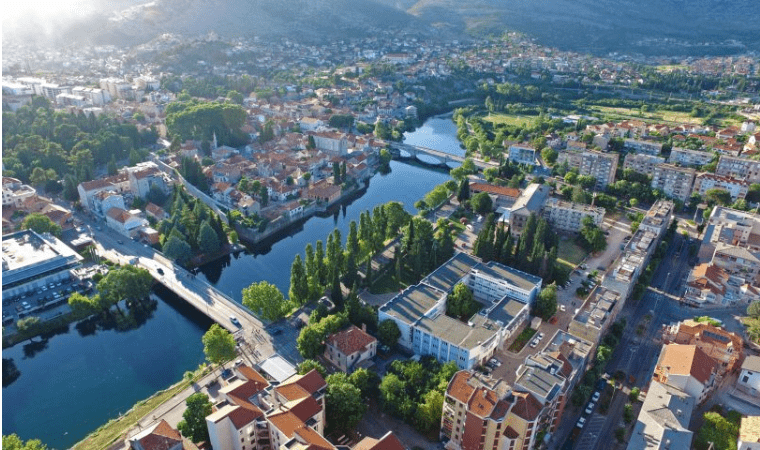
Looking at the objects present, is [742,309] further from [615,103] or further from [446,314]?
[615,103]

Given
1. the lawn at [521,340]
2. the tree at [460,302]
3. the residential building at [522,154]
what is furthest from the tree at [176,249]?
the residential building at [522,154]

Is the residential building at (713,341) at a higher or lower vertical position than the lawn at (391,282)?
higher

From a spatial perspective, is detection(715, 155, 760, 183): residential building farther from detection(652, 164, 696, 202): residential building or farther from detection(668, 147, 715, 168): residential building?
detection(652, 164, 696, 202): residential building

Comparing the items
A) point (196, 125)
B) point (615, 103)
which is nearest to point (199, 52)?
point (196, 125)

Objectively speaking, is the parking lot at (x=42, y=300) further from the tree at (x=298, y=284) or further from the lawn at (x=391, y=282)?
the lawn at (x=391, y=282)

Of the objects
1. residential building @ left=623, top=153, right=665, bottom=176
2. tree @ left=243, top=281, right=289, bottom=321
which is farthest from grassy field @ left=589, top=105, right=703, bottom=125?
tree @ left=243, top=281, right=289, bottom=321

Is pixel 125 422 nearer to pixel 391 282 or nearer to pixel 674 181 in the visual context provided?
pixel 391 282
